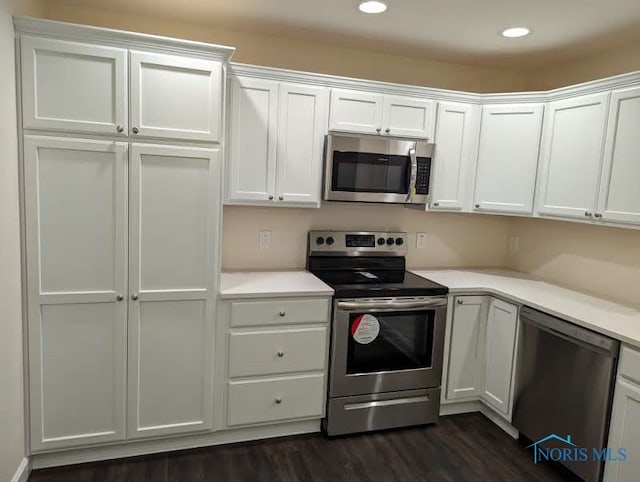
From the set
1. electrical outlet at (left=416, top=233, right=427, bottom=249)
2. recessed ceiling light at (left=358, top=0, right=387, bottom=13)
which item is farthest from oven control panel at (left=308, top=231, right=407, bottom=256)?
recessed ceiling light at (left=358, top=0, right=387, bottom=13)

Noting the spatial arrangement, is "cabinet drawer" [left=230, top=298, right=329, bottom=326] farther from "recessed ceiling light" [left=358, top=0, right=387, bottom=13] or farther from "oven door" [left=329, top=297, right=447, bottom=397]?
"recessed ceiling light" [left=358, top=0, right=387, bottom=13]

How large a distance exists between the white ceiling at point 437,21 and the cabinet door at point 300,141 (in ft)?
1.35

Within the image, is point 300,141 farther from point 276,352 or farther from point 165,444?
point 165,444

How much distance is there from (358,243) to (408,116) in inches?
37.8

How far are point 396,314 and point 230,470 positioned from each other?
4.29ft

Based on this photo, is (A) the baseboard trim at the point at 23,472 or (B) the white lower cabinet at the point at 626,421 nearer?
(B) the white lower cabinet at the point at 626,421

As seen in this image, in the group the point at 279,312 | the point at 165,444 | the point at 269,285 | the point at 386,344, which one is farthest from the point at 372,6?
the point at 165,444

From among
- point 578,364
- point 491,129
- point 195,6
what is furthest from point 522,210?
point 195,6

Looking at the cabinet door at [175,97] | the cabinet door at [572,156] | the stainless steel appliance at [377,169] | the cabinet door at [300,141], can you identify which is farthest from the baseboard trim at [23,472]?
the cabinet door at [572,156]

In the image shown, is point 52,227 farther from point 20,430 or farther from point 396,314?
point 396,314

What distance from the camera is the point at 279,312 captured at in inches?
102

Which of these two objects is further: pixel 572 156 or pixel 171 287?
pixel 572 156

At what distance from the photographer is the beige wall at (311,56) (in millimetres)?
2673

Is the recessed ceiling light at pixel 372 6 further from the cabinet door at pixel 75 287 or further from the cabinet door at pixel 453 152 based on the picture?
the cabinet door at pixel 75 287
